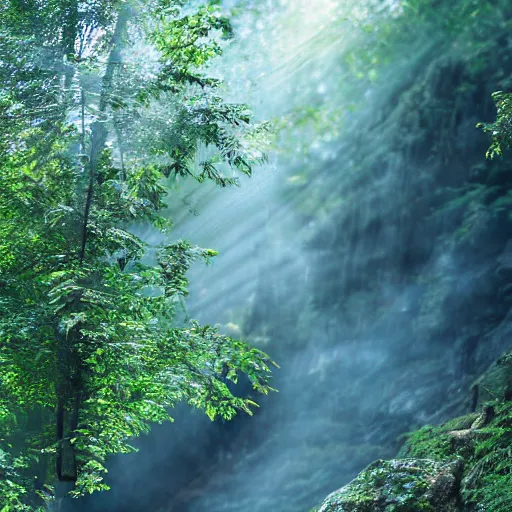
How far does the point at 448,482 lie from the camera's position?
407 centimetres

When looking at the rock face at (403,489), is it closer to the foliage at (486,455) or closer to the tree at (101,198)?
the foliage at (486,455)

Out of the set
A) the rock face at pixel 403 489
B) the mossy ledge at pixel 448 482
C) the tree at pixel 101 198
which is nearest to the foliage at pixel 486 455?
the mossy ledge at pixel 448 482

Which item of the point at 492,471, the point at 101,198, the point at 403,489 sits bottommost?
the point at 492,471

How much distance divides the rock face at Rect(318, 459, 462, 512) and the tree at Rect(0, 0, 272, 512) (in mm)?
Result: 1119

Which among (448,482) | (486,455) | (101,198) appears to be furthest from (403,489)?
(101,198)

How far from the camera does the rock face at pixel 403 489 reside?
3957 millimetres

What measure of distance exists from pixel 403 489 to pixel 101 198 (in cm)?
334

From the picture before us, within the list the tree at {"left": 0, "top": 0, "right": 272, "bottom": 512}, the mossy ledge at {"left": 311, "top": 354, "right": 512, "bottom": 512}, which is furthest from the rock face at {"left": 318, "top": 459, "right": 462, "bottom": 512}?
the tree at {"left": 0, "top": 0, "right": 272, "bottom": 512}

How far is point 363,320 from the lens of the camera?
1136 centimetres

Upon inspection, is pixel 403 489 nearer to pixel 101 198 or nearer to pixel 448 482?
pixel 448 482

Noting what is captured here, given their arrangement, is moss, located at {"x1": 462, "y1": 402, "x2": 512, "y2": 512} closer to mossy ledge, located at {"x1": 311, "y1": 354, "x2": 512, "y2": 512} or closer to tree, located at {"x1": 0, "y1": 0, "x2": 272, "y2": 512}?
mossy ledge, located at {"x1": 311, "y1": 354, "x2": 512, "y2": 512}

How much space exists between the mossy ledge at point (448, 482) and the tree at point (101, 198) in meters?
1.16

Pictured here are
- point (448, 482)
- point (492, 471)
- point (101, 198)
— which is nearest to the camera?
point (492, 471)

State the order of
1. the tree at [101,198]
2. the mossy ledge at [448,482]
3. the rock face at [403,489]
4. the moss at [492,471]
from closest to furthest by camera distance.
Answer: the moss at [492,471], the mossy ledge at [448,482], the rock face at [403,489], the tree at [101,198]
